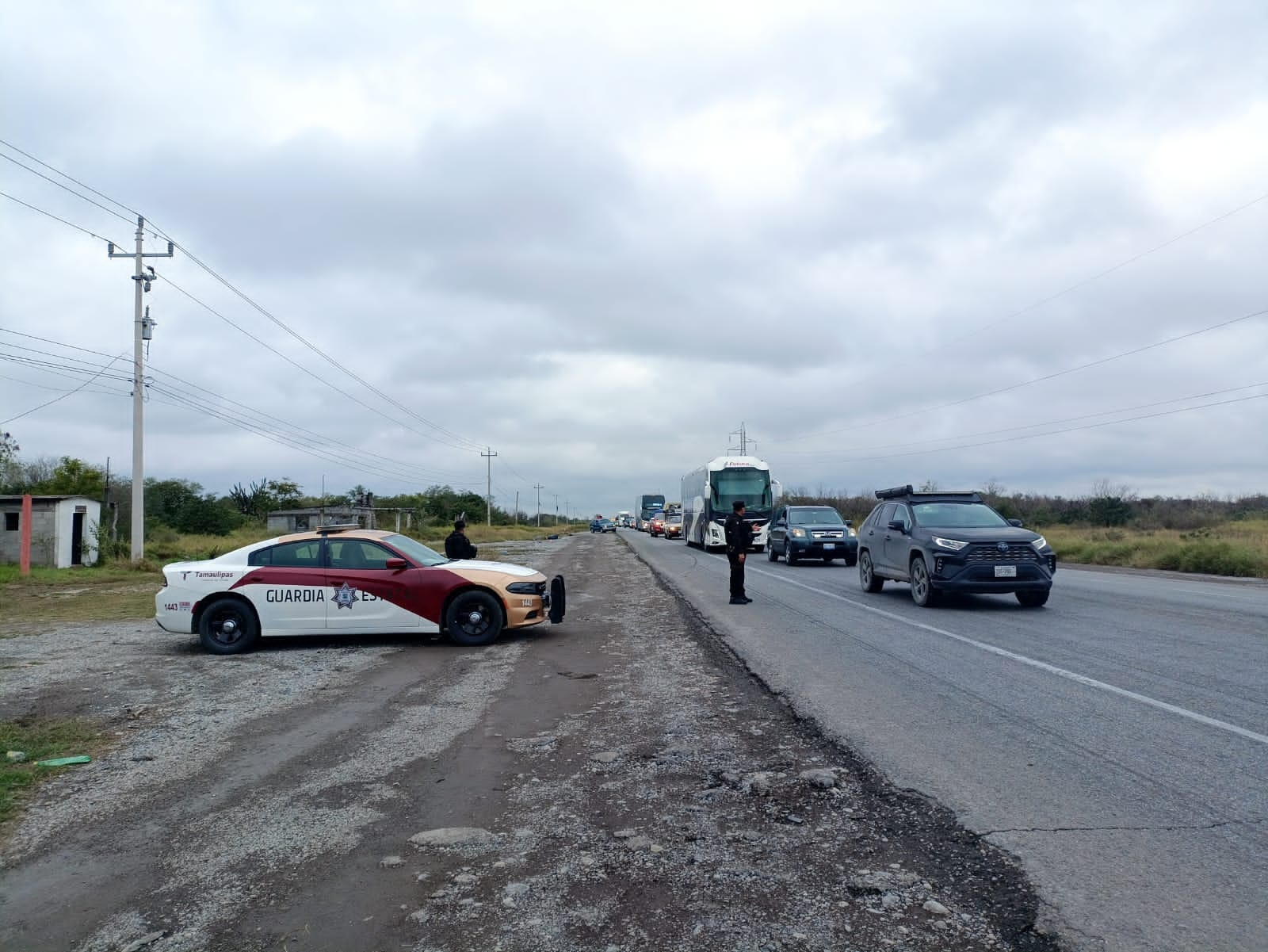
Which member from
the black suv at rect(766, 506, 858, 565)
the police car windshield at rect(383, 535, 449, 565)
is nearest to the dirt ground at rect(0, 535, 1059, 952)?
the police car windshield at rect(383, 535, 449, 565)

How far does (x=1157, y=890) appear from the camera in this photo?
3.93m

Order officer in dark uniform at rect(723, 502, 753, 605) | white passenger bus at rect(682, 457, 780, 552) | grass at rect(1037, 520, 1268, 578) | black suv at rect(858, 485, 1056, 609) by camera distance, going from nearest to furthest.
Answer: black suv at rect(858, 485, 1056, 609) < officer in dark uniform at rect(723, 502, 753, 605) < grass at rect(1037, 520, 1268, 578) < white passenger bus at rect(682, 457, 780, 552)

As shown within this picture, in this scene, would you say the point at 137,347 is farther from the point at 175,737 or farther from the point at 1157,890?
the point at 1157,890

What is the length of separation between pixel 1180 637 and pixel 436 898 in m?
10.4

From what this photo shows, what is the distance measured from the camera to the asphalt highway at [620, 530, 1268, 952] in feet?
12.9

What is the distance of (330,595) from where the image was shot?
38.6 ft

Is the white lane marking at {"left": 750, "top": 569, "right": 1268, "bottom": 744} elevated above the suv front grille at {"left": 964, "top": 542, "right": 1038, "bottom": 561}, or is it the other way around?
the suv front grille at {"left": 964, "top": 542, "right": 1038, "bottom": 561}

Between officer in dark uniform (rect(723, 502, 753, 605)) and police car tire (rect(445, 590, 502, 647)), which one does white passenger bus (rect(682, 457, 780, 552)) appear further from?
police car tire (rect(445, 590, 502, 647))

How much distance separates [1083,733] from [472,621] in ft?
24.2

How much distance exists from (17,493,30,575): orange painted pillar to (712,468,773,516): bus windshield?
937 inches

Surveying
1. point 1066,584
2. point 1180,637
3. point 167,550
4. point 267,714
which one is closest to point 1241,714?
point 1180,637

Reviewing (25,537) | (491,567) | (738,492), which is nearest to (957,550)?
(491,567)

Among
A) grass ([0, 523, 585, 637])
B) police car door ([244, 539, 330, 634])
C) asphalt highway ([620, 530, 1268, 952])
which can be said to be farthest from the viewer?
grass ([0, 523, 585, 637])

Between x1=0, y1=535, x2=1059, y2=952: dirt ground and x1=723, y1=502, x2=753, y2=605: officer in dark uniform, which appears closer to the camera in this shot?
x1=0, y1=535, x2=1059, y2=952: dirt ground
